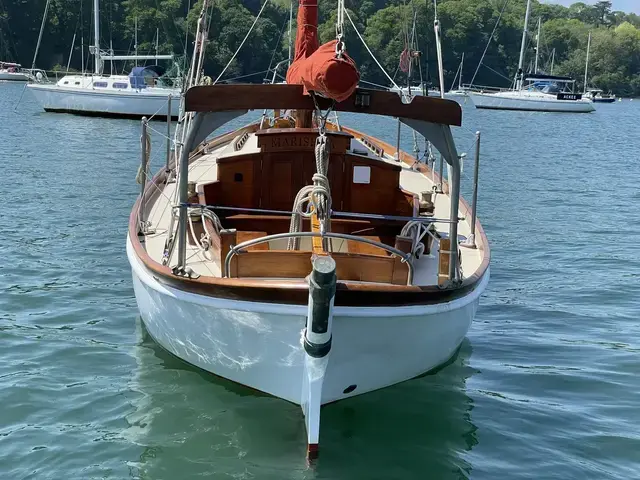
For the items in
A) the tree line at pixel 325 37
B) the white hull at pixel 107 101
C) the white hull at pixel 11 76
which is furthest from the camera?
the white hull at pixel 11 76

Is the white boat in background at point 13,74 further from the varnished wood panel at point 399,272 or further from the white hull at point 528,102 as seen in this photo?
the varnished wood panel at point 399,272

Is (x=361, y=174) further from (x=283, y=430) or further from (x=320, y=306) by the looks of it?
Result: (x=320, y=306)

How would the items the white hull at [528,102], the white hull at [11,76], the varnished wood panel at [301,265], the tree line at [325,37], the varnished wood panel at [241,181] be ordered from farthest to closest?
1. the white hull at [11,76]
2. the tree line at [325,37]
3. the white hull at [528,102]
4. the varnished wood panel at [241,181]
5. the varnished wood panel at [301,265]

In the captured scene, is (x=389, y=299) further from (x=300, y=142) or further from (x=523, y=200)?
(x=523, y=200)

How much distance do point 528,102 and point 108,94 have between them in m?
36.6

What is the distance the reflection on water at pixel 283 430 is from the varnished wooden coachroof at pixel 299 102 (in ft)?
8.61

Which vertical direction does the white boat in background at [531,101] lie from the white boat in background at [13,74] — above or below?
below

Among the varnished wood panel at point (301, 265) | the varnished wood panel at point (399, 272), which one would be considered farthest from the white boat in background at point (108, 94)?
the varnished wood panel at point (399, 272)

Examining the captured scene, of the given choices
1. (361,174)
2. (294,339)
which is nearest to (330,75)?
(294,339)

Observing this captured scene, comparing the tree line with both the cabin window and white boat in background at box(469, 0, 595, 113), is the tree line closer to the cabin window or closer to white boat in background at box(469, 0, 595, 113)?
white boat in background at box(469, 0, 595, 113)

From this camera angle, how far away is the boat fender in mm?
5955

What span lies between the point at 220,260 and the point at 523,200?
14.3 metres

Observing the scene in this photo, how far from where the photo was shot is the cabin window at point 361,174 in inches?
372

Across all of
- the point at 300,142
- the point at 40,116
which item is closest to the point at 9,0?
the point at 40,116
